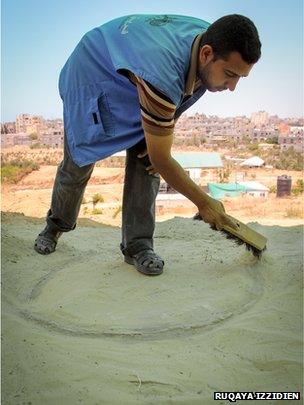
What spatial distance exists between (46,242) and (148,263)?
779 mm

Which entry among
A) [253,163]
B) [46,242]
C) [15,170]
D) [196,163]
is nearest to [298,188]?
[196,163]

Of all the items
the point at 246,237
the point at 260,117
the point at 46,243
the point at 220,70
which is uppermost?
the point at 220,70

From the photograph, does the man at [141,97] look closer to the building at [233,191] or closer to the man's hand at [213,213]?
the man's hand at [213,213]

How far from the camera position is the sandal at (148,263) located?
2.65 meters

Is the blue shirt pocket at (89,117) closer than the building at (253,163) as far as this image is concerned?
Yes

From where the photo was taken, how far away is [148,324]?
2168 mm

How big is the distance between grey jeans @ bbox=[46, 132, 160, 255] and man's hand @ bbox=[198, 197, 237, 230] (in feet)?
1.35

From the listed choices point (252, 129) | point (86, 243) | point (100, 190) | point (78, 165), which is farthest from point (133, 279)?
point (252, 129)

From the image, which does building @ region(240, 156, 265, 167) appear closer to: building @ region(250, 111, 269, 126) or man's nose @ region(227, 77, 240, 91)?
man's nose @ region(227, 77, 240, 91)

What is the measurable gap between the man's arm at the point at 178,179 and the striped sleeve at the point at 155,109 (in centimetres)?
4

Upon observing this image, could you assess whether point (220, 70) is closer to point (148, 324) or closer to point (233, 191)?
point (148, 324)

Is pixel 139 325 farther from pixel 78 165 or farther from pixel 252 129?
pixel 252 129

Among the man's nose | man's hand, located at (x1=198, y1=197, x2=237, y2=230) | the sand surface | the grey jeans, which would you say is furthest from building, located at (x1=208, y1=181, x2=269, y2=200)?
the man's nose

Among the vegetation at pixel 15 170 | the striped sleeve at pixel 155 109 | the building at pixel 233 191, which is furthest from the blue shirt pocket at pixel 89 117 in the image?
the vegetation at pixel 15 170
